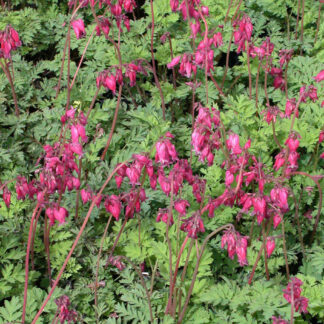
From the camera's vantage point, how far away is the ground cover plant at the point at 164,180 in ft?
10.9

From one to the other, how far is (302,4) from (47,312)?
13.9 feet

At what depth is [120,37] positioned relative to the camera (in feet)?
17.7

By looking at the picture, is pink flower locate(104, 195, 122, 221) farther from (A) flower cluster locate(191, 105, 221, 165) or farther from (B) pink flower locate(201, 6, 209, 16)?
(B) pink flower locate(201, 6, 209, 16)

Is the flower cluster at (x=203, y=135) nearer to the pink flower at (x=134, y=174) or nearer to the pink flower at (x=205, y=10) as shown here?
the pink flower at (x=134, y=174)

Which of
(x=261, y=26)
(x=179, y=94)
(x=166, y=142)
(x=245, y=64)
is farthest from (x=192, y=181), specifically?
(x=261, y=26)

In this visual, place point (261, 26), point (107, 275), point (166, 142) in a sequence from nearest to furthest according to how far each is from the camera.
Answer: point (166, 142) → point (107, 275) → point (261, 26)

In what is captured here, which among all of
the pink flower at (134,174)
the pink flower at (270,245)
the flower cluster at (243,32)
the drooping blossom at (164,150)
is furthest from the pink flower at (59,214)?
the flower cluster at (243,32)

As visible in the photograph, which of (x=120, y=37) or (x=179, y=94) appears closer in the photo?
(x=179, y=94)

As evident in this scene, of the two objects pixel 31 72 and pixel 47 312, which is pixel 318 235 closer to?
pixel 47 312

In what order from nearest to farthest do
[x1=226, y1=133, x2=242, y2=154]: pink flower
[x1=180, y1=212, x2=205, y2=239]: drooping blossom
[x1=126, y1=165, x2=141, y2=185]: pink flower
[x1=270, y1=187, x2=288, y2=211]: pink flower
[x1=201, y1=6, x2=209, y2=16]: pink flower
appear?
[x1=180, y1=212, x2=205, y2=239]: drooping blossom
[x1=270, y1=187, x2=288, y2=211]: pink flower
[x1=126, y1=165, x2=141, y2=185]: pink flower
[x1=226, y1=133, x2=242, y2=154]: pink flower
[x1=201, y1=6, x2=209, y2=16]: pink flower

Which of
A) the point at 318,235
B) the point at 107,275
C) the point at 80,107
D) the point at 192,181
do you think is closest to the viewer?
the point at 192,181

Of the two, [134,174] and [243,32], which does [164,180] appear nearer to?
[134,174]

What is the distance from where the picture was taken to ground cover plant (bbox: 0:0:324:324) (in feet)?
10.9

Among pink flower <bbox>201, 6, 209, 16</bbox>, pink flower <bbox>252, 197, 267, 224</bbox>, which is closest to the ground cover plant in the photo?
pink flower <bbox>252, 197, 267, 224</bbox>
